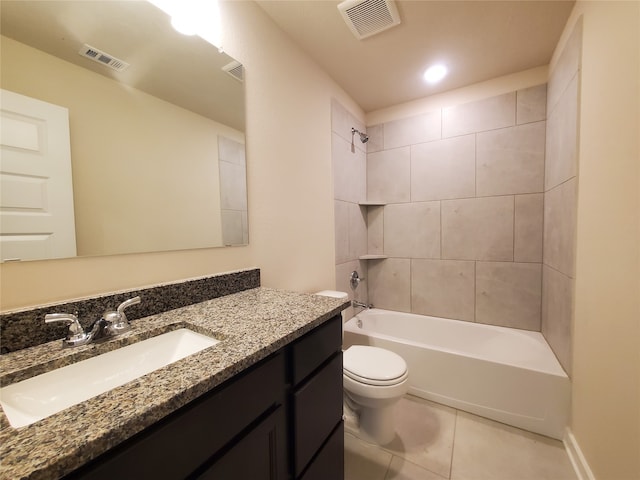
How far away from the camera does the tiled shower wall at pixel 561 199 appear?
56.3 inches

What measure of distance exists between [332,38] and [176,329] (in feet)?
6.07

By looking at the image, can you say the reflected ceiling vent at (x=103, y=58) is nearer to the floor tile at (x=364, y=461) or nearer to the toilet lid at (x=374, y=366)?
the toilet lid at (x=374, y=366)

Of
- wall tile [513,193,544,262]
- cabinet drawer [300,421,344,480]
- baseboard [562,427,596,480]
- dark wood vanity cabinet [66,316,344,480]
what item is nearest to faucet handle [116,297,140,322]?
dark wood vanity cabinet [66,316,344,480]

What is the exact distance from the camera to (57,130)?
776mm

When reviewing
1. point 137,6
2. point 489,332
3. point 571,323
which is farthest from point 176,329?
point 489,332

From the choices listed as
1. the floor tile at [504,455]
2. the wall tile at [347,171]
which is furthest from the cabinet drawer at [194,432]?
the wall tile at [347,171]

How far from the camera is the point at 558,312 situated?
1.66 m

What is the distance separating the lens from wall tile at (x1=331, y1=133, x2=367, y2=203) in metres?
2.16

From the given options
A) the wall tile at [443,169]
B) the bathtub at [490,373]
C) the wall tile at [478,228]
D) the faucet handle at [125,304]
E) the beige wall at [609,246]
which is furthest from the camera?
the wall tile at [443,169]

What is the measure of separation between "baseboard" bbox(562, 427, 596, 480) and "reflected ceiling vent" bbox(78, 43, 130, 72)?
8.45 feet

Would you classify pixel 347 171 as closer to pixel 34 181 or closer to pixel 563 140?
pixel 563 140

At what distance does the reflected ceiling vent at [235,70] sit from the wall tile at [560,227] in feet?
6.08

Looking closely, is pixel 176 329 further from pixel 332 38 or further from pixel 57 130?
pixel 332 38

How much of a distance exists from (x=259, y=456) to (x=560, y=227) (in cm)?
203
